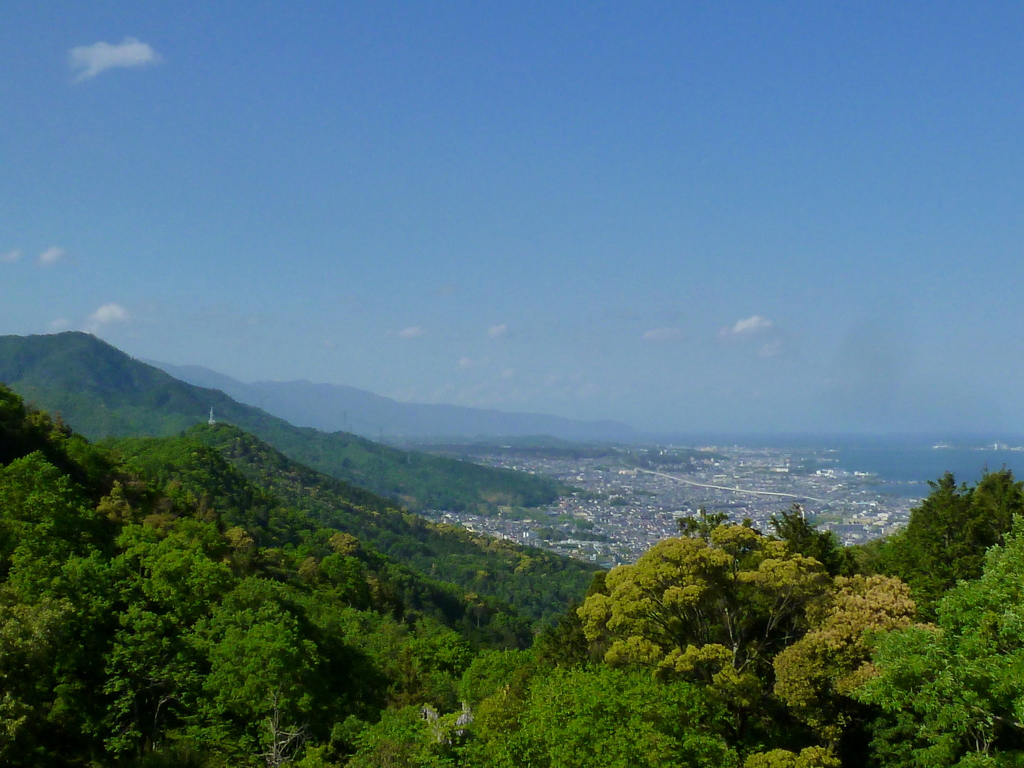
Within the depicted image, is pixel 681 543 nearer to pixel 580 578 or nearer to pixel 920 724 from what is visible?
pixel 920 724

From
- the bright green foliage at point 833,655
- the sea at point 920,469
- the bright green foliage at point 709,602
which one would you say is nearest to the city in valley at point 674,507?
the sea at point 920,469

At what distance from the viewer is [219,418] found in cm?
17262

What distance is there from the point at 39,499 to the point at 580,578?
222ft

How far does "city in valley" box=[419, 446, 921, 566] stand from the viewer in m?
97.3

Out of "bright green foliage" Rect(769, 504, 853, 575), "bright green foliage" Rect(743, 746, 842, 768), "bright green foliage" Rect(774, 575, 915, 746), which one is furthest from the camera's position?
"bright green foliage" Rect(769, 504, 853, 575)

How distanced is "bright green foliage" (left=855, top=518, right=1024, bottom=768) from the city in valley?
207 ft

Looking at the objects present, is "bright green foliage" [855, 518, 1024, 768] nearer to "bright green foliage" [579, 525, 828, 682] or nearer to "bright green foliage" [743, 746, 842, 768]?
"bright green foliage" [743, 746, 842, 768]

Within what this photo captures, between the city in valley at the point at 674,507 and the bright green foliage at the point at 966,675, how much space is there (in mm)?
63197

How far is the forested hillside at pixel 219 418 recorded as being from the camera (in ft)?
508

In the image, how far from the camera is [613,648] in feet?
42.1

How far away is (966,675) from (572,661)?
391 inches

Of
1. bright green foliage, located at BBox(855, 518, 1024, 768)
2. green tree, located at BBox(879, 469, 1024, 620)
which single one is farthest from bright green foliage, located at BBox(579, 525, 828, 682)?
green tree, located at BBox(879, 469, 1024, 620)

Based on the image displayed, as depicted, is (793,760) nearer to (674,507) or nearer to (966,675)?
(966,675)

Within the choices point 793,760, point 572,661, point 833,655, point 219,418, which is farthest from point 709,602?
point 219,418
